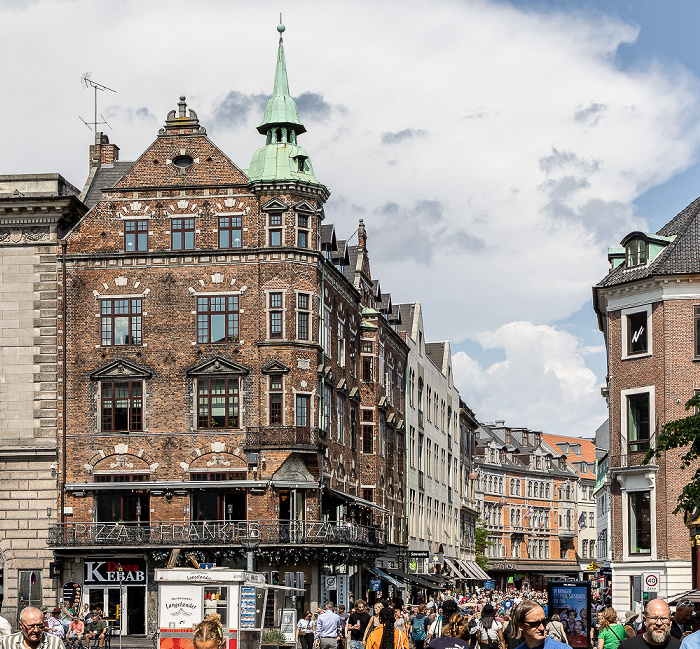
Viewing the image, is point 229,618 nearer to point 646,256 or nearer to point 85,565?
point 85,565

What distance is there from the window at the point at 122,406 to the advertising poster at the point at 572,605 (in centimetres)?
2581

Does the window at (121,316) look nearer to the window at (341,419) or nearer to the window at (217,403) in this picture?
the window at (217,403)

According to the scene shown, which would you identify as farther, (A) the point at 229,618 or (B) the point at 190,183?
(B) the point at 190,183

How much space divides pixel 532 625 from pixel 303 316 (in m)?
44.5

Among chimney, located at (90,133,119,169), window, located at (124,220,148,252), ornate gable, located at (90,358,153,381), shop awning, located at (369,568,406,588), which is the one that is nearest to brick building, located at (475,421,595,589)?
shop awning, located at (369,568,406,588)

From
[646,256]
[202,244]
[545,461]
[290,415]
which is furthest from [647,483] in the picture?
[545,461]

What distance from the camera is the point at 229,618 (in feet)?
97.6

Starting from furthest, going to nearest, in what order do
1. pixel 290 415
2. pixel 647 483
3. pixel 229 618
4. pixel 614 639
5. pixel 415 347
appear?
pixel 415 347, pixel 290 415, pixel 647 483, pixel 229 618, pixel 614 639

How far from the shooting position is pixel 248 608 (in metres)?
29.8

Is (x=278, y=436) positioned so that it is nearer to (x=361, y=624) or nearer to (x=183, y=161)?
(x=183, y=161)

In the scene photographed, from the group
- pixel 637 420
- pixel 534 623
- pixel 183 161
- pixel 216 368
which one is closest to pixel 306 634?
pixel 216 368

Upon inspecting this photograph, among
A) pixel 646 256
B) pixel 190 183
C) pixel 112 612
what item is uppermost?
pixel 190 183

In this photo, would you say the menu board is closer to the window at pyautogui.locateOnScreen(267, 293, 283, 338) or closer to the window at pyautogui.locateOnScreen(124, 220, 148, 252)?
the window at pyautogui.locateOnScreen(267, 293, 283, 338)

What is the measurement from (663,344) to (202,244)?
19.1 m
